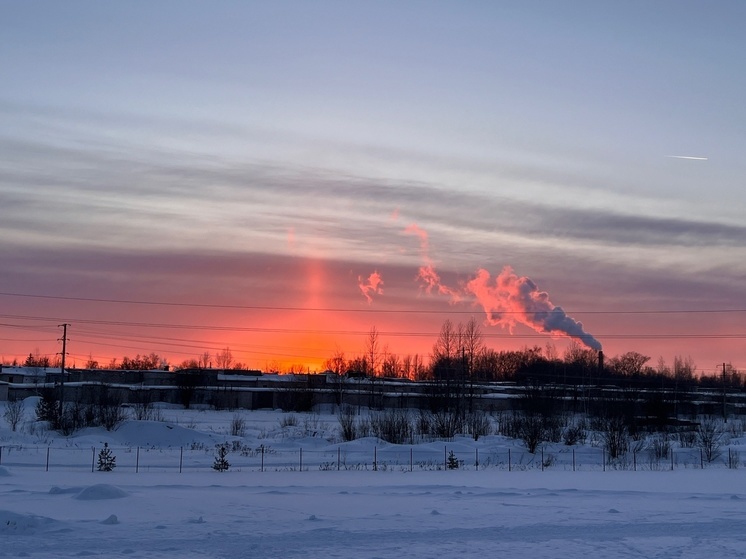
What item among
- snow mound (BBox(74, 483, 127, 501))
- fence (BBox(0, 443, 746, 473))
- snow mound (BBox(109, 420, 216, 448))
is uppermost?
snow mound (BBox(74, 483, 127, 501))

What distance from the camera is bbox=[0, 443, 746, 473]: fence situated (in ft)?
146

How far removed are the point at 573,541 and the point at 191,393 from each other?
10217 centimetres

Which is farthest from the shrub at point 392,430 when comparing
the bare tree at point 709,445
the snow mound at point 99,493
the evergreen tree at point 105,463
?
the snow mound at point 99,493

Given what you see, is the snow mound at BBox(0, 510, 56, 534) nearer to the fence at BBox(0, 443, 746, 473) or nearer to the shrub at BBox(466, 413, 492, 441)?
the fence at BBox(0, 443, 746, 473)

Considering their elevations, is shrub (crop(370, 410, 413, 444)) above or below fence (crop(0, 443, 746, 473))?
above

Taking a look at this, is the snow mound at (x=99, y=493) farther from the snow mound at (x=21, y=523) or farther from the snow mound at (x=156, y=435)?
the snow mound at (x=156, y=435)

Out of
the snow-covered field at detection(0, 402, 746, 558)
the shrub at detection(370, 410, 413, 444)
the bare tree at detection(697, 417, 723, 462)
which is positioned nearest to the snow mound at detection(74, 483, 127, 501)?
the snow-covered field at detection(0, 402, 746, 558)

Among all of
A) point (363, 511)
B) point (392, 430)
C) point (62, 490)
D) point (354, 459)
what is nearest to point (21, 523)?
point (62, 490)

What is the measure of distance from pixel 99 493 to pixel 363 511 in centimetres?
866

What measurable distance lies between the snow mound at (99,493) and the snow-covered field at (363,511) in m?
0.05

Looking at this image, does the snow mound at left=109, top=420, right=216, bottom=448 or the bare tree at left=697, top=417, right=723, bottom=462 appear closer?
the bare tree at left=697, top=417, right=723, bottom=462

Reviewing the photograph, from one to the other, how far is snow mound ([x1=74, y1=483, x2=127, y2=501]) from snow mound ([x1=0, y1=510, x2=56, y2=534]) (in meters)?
4.76

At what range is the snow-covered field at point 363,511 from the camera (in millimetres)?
20375

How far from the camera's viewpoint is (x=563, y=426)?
77.7 m
